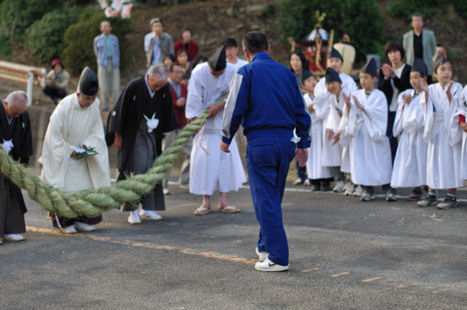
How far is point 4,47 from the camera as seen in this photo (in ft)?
73.5

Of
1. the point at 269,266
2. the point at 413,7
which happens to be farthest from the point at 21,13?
the point at 269,266

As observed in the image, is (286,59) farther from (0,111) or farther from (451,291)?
(451,291)

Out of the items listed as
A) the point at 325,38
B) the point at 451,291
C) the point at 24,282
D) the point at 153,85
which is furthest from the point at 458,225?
the point at 325,38

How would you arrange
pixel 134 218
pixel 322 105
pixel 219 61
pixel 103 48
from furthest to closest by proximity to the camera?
1. pixel 103 48
2. pixel 322 105
3. pixel 219 61
4. pixel 134 218

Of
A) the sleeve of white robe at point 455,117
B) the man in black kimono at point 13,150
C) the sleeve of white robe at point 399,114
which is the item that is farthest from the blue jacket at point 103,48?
the sleeve of white robe at point 455,117

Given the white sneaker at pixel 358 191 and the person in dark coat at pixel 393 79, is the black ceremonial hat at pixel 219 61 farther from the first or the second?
the white sneaker at pixel 358 191

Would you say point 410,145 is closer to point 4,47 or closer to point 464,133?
point 464,133

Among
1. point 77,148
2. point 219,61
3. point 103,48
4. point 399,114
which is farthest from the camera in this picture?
point 103,48

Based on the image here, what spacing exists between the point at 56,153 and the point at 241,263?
2848 mm

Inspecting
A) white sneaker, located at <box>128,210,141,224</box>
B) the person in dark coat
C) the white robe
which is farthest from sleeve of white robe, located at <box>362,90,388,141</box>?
the white robe

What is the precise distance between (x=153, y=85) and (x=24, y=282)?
3.43 metres

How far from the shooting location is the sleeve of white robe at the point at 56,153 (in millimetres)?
7590

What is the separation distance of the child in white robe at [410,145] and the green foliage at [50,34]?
45.2ft

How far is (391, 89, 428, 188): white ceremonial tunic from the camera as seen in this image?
8961 millimetres
